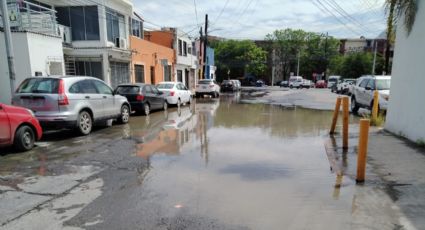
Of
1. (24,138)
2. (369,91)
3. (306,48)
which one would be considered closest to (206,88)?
(369,91)

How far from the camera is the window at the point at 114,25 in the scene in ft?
67.9

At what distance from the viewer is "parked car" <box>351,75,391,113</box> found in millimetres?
13172

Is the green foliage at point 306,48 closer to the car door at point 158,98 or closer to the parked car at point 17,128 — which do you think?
the car door at point 158,98

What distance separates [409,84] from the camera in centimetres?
829

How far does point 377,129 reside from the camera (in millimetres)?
10039

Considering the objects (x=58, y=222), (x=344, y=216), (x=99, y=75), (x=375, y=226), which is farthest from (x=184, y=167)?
(x=99, y=75)

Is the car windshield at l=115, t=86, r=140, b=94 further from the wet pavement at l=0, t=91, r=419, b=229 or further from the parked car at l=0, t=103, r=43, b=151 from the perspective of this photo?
the parked car at l=0, t=103, r=43, b=151

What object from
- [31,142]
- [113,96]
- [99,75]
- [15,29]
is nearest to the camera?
[31,142]

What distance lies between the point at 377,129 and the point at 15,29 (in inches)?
598

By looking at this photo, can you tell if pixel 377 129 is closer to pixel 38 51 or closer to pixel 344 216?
pixel 344 216

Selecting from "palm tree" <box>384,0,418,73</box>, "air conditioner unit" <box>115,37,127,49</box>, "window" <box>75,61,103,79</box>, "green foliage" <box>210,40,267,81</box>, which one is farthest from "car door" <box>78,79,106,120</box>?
"green foliage" <box>210,40,267,81</box>

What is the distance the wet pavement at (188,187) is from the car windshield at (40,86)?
1.48 m

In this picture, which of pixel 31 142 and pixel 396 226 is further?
pixel 31 142

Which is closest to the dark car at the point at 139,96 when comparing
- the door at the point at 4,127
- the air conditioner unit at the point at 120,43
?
the air conditioner unit at the point at 120,43
